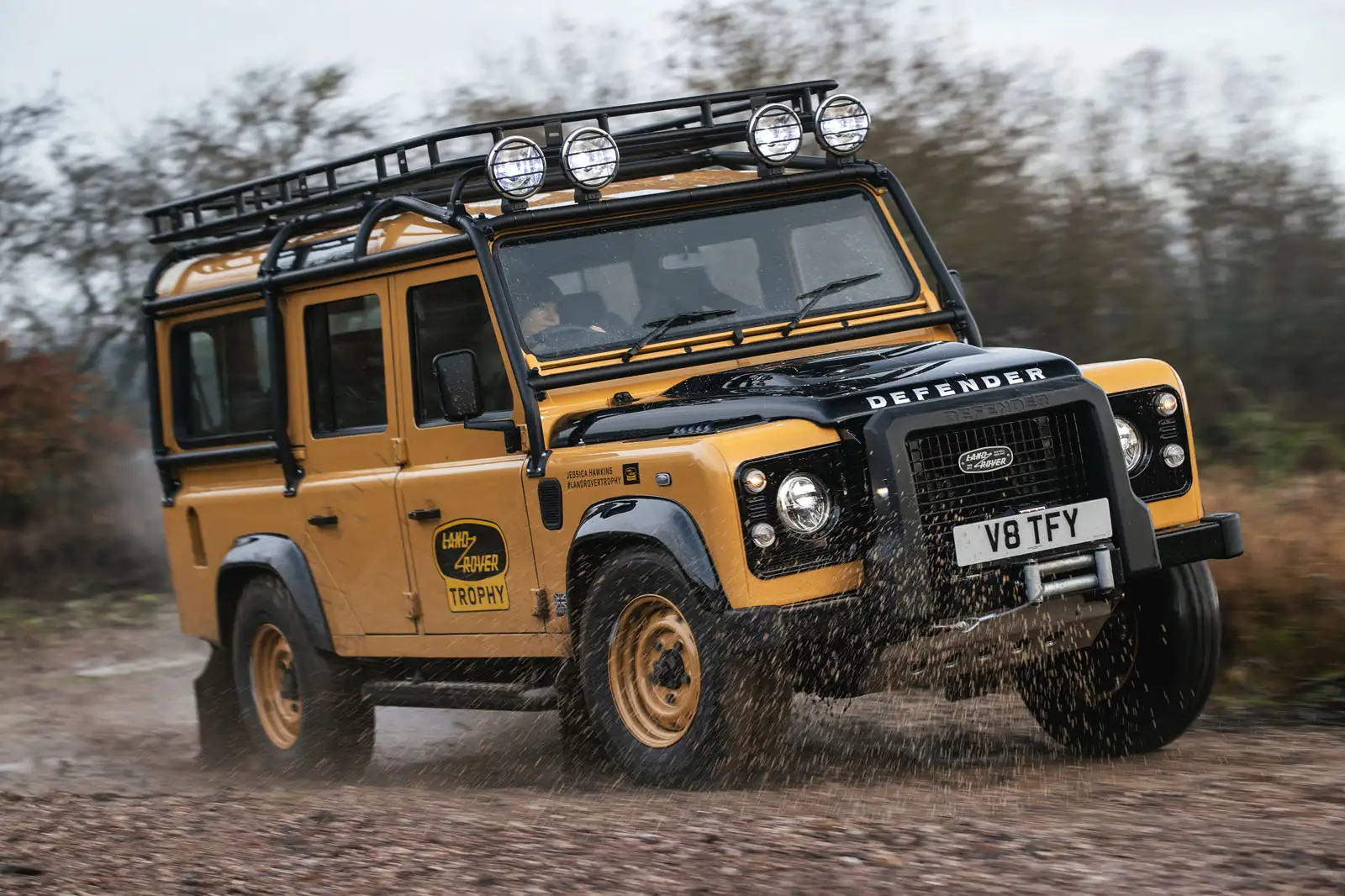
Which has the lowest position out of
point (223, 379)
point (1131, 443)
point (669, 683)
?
point (669, 683)

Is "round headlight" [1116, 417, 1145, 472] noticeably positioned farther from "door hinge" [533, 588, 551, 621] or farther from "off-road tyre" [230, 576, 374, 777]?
"off-road tyre" [230, 576, 374, 777]

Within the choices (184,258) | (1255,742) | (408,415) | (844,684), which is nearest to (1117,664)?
(1255,742)

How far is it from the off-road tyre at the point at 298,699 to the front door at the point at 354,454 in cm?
30

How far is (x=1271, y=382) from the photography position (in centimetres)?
1223

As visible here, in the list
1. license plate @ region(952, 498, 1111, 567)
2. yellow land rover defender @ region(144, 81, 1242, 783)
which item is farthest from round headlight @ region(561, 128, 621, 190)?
license plate @ region(952, 498, 1111, 567)

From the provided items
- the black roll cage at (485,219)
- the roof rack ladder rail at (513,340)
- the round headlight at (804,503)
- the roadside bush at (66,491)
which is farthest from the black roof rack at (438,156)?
the roadside bush at (66,491)

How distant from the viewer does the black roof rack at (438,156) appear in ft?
22.1

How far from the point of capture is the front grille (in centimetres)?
549

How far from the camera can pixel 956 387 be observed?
565 centimetres

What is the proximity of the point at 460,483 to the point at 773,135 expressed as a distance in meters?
1.80

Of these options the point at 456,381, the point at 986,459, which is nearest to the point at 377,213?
the point at 456,381

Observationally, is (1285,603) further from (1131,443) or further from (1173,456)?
(1131,443)

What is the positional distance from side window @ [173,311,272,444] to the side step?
1.34 metres

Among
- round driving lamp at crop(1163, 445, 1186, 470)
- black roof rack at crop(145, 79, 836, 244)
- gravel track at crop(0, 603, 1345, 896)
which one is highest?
black roof rack at crop(145, 79, 836, 244)
